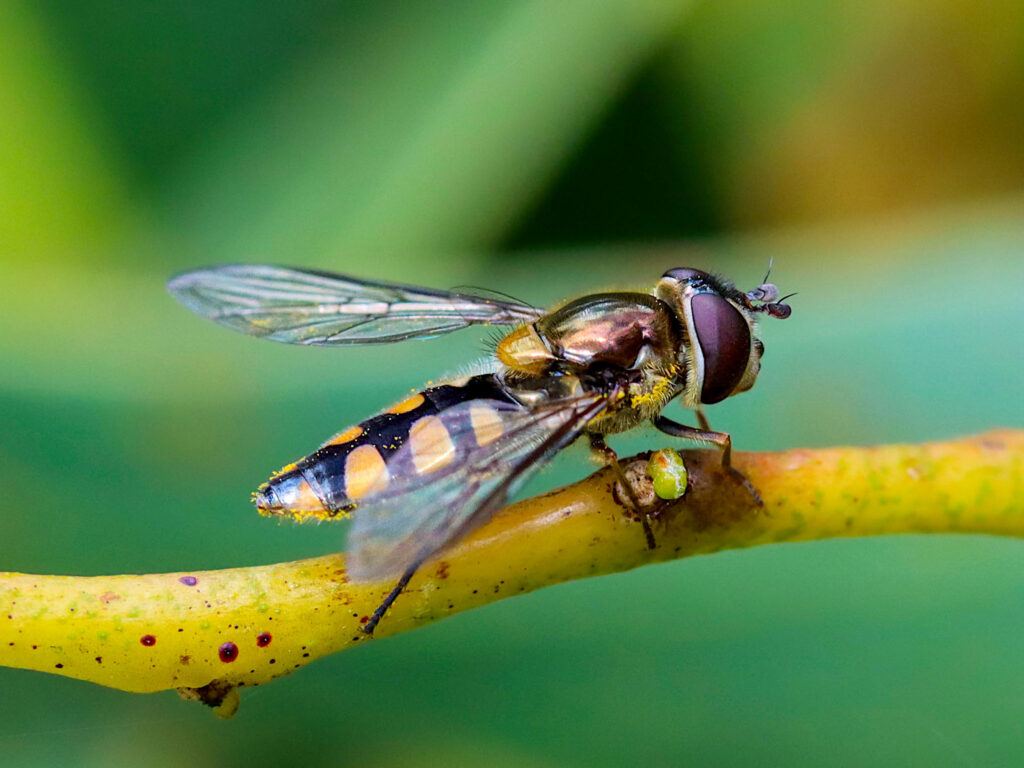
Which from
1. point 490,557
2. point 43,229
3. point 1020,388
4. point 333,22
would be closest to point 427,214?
point 333,22

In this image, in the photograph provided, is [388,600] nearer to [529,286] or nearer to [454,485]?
[454,485]

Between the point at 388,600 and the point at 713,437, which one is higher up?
the point at 713,437

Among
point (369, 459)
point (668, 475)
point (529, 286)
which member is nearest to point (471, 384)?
point (369, 459)

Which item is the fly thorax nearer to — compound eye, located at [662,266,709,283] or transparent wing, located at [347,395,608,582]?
transparent wing, located at [347,395,608,582]

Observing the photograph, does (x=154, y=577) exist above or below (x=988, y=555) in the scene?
below

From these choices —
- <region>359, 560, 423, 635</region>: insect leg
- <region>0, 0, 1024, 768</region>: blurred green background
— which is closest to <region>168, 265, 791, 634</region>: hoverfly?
<region>359, 560, 423, 635</region>: insect leg

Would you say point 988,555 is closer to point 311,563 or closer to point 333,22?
point 311,563

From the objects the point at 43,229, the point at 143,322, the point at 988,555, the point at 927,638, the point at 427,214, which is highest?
the point at 427,214
